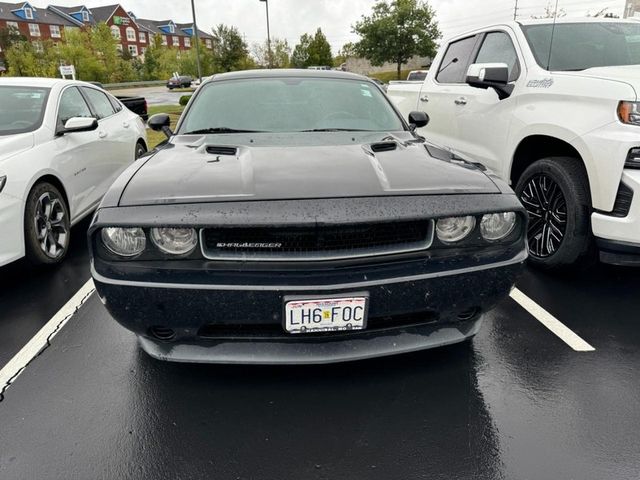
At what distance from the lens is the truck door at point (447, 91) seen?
16.3ft

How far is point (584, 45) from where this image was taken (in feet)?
13.5

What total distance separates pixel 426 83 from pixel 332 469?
16.2 feet

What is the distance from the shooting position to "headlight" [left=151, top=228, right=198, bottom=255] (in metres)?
2.01

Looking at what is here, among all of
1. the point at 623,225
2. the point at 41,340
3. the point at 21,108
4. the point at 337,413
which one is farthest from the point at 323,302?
the point at 21,108

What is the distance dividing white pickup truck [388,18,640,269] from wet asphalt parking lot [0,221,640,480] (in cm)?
74

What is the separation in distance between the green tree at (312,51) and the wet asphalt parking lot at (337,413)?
63512mm

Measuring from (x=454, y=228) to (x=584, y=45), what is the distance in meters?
3.02

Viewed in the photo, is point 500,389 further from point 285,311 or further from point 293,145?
point 293,145

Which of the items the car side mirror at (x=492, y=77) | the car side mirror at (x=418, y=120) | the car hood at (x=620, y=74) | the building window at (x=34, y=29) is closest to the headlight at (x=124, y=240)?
the car side mirror at (x=418, y=120)

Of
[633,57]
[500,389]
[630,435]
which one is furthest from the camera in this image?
[633,57]

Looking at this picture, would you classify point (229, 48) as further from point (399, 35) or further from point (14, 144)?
point (14, 144)

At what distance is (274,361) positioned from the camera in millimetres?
2068

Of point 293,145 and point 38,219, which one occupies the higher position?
point 293,145

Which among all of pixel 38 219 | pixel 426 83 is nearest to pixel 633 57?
pixel 426 83
